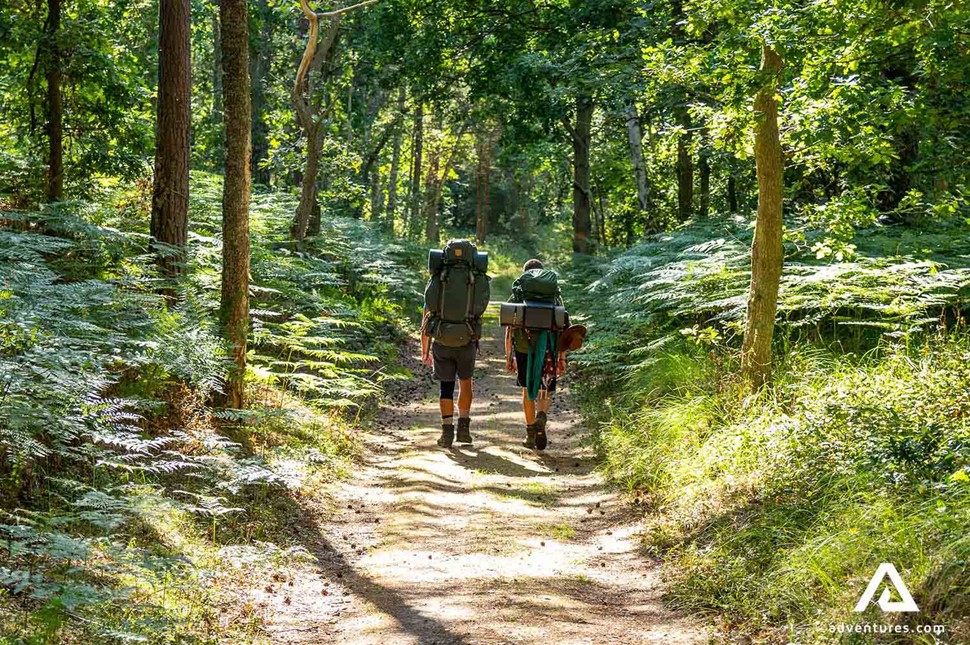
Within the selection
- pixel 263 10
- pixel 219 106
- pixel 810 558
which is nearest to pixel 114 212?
pixel 810 558

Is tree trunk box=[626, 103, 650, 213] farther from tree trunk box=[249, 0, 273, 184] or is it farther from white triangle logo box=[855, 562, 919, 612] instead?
white triangle logo box=[855, 562, 919, 612]

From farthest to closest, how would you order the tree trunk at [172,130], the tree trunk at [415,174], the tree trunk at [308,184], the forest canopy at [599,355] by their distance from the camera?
the tree trunk at [415,174], the tree trunk at [308,184], the tree trunk at [172,130], the forest canopy at [599,355]

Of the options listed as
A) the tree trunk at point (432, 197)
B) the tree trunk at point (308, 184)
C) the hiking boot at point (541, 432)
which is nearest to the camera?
the hiking boot at point (541, 432)

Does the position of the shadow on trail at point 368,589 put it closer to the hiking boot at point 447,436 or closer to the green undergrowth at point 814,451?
the green undergrowth at point 814,451

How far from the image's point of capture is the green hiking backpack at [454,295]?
9383 mm

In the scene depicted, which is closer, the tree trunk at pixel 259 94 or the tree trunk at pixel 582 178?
the tree trunk at pixel 259 94

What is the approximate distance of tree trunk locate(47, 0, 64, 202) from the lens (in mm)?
10953

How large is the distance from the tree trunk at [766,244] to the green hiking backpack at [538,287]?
2.56 m

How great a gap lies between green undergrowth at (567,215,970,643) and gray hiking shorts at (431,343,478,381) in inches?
70.5

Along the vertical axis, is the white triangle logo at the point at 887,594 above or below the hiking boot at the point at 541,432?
above

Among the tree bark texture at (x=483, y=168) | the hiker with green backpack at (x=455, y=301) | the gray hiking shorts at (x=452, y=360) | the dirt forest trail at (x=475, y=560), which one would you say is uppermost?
the tree bark texture at (x=483, y=168)

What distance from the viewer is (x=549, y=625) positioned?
502 centimetres

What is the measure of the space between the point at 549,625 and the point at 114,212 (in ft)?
28.9

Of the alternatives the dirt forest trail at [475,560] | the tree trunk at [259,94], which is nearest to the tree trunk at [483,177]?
the tree trunk at [259,94]
